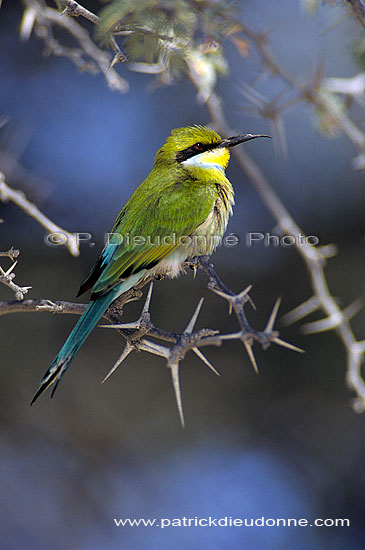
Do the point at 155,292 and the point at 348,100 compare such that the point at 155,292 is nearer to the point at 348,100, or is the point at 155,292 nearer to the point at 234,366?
the point at 234,366

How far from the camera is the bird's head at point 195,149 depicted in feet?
7.57

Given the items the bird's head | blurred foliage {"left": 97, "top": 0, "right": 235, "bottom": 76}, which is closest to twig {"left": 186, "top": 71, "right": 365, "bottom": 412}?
blurred foliage {"left": 97, "top": 0, "right": 235, "bottom": 76}

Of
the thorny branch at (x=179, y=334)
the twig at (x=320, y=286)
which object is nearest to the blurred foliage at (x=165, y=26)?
the twig at (x=320, y=286)

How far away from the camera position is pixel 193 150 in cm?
234

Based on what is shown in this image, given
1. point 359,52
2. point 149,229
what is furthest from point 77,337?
point 359,52

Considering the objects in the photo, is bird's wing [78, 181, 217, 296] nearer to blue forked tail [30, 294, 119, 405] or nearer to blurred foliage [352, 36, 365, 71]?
blue forked tail [30, 294, 119, 405]

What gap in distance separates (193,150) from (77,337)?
3.27ft

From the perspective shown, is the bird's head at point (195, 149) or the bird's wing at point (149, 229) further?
the bird's head at point (195, 149)

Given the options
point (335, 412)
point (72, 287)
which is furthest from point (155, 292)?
point (335, 412)

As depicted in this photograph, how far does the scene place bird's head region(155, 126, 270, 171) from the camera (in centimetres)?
231

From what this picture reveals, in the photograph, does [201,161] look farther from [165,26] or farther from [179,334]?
[179,334]

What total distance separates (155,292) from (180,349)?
1685mm

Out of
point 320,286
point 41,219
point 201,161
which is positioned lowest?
point 41,219

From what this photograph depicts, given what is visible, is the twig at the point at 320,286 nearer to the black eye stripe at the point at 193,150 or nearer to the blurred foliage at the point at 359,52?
the black eye stripe at the point at 193,150
